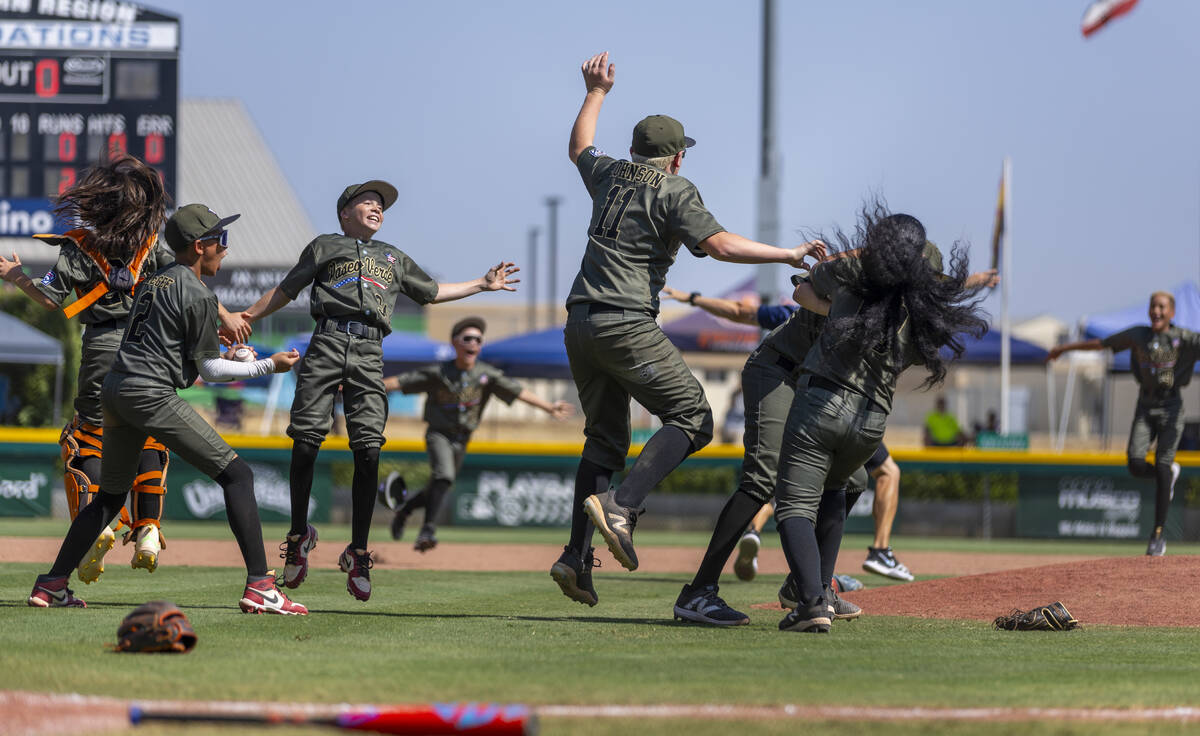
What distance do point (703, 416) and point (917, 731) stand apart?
115 inches

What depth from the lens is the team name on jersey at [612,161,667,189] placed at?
6207 millimetres

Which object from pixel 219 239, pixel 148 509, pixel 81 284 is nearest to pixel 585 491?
pixel 219 239

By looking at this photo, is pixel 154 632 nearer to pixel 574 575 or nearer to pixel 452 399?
pixel 574 575

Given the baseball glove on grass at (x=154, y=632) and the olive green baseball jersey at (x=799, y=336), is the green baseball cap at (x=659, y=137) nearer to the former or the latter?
the olive green baseball jersey at (x=799, y=336)

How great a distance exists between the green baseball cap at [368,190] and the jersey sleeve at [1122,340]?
7.07 meters

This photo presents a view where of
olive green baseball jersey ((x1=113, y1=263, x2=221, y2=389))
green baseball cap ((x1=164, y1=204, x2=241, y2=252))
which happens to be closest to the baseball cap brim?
green baseball cap ((x1=164, y1=204, x2=241, y2=252))

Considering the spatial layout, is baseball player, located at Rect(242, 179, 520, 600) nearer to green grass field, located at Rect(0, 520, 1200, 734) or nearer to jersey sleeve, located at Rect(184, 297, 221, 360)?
green grass field, located at Rect(0, 520, 1200, 734)

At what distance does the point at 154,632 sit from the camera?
4629mm

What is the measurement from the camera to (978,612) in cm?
704

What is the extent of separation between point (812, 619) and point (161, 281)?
3.05 m

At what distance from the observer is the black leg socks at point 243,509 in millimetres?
6008

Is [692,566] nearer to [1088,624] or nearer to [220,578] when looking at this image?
[220,578]

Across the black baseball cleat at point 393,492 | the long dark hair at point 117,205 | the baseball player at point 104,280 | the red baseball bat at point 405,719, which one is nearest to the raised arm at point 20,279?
the baseball player at point 104,280

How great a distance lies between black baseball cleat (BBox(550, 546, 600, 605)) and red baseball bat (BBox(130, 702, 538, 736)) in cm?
264
